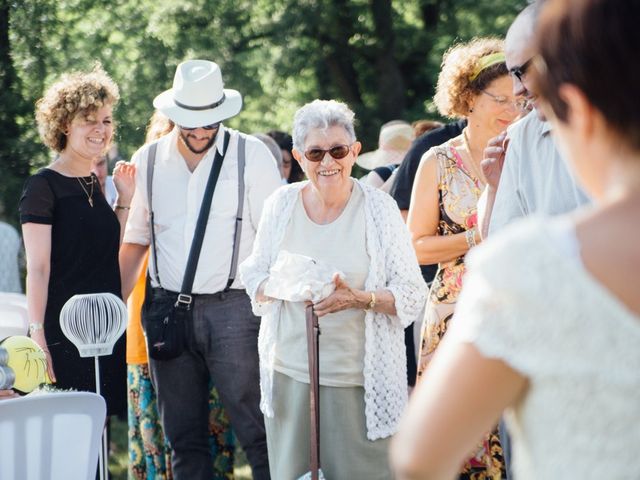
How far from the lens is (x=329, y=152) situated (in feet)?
13.8

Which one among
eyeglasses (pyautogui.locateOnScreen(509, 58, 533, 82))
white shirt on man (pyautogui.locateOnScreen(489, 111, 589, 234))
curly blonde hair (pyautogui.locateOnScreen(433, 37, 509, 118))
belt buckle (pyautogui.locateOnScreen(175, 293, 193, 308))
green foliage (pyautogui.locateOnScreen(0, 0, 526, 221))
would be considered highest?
green foliage (pyautogui.locateOnScreen(0, 0, 526, 221))

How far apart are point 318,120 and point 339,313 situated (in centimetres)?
76

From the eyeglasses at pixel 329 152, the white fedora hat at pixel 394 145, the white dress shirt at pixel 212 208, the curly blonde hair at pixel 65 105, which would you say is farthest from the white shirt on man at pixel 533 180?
the white fedora hat at pixel 394 145

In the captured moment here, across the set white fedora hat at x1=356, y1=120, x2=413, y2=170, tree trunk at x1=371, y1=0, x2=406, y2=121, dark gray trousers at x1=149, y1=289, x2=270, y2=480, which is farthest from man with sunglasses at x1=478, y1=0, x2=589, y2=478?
tree trunk at x1=371, y1=0, x2=406, y2=121

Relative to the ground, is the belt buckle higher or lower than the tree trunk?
lower

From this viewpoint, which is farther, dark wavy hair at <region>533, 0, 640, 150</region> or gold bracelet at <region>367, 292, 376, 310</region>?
gold bracelet at <region>367, 292, 376, 310</region>

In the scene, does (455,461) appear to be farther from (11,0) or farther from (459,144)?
(11,0)

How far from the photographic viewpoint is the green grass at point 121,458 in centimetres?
670

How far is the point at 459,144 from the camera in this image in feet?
15.1

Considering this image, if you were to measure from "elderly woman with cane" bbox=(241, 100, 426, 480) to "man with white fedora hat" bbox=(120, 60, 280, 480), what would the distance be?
2.11 ft

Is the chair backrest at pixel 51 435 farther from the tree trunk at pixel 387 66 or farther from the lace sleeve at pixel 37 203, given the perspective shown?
the tree trunk at pixel 387 66

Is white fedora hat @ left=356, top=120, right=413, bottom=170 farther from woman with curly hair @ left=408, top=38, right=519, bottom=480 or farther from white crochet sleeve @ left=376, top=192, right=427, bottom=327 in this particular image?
white crochet sleeve @ left=376, top=192, right=427, bottom=327

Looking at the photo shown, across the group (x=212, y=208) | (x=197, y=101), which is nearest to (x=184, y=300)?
(x=212, y=208)

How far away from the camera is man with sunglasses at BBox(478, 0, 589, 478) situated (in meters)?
2.97
